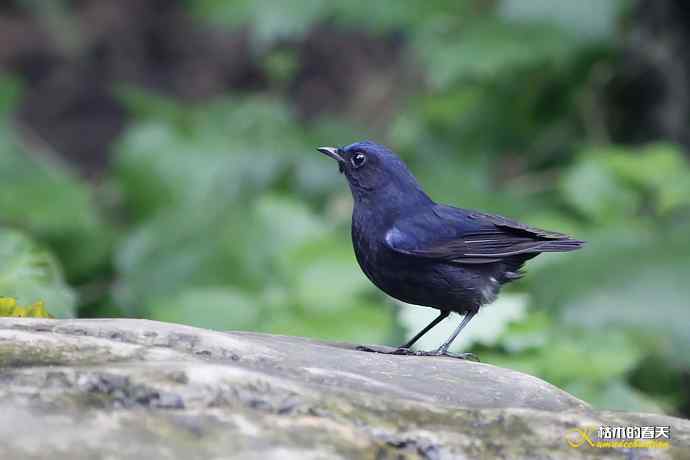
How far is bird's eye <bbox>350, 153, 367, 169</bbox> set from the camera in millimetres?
4641

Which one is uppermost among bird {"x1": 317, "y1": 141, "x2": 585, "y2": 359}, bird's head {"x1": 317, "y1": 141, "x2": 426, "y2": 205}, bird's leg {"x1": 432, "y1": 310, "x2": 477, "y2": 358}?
bird's head {"x1": 317, "y1": 141, "x2": 426, "y2": 205}

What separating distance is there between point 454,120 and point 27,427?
6.62 metres

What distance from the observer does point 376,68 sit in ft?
42.1

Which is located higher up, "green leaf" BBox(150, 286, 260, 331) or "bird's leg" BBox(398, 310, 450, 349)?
"green leaf" BBox(150, 286, 260, 331)

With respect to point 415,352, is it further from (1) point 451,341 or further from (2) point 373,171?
(2) point 373,171

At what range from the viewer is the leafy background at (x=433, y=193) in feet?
18.3

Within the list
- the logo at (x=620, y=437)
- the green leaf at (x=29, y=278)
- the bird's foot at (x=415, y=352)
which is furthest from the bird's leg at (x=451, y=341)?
the green leaf at (x=29, y=278)

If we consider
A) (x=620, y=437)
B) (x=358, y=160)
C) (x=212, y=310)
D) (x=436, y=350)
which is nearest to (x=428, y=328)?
→ (x=436, y=350)

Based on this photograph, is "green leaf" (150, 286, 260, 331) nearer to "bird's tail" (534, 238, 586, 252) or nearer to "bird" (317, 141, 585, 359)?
"bird" (317, 141, 585, 359)

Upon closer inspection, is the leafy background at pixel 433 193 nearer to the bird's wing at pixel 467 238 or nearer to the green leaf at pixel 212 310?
the green leaf at pixel 212 310

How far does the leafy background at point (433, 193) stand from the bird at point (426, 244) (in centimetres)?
43

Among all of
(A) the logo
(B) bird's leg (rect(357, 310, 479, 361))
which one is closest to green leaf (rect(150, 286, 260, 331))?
(B) bird's leg (rect(357, 310, 479, 361))

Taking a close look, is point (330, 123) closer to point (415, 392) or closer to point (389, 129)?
point (389, 129)

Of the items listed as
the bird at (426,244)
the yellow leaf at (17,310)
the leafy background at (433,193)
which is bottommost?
the yellow leaf at (17,310)
